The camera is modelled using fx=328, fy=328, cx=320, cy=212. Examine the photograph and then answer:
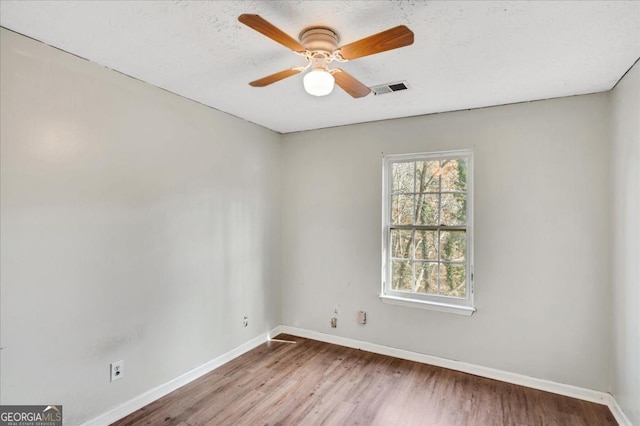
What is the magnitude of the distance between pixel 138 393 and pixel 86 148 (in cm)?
183

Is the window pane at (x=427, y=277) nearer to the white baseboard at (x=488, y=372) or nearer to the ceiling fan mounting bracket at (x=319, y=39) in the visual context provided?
the white baseboard at (x=488, y=372)

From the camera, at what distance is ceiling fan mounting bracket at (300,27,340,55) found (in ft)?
5.72

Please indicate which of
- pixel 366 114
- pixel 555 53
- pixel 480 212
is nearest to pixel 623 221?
pixel 480 212

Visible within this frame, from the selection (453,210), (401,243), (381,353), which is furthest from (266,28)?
(381,353)

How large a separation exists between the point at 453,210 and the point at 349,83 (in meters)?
1.88

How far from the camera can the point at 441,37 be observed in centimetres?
186

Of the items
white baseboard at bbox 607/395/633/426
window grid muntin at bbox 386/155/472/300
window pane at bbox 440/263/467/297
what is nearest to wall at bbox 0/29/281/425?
window grid muntin at bbox 386/155/472/300

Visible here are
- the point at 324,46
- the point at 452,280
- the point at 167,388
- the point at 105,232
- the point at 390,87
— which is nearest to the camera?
the point at 324,46

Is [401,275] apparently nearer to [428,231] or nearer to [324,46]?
[428,231]

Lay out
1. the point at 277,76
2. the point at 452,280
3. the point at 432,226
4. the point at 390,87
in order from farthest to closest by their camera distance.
Result: the point at 432,226
the point at 452,280
the point at 390,87
the point at 277,76

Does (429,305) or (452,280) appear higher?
(452,280)

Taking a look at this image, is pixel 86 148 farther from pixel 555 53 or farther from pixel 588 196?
pixel 588 196

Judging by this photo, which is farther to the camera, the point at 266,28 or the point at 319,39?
the point at 319,39

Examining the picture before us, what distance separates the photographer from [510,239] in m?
2.96
